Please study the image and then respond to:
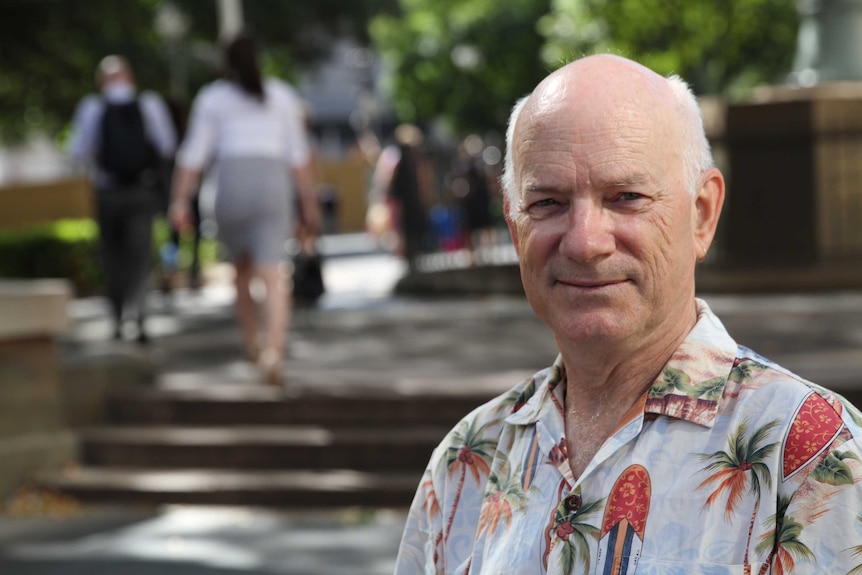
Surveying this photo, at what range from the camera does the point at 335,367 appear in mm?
9180

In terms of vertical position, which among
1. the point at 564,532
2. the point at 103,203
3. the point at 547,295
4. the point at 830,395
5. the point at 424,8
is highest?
the point at 424,8

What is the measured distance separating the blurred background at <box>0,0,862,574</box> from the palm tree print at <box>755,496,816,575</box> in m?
0.87

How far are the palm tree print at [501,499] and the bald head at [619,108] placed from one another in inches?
20.7

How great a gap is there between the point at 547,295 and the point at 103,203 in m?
8.24

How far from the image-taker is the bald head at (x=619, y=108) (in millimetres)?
2084

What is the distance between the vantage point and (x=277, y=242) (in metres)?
8.20

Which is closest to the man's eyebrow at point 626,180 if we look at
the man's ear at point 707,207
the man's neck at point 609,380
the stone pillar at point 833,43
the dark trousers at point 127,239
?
the man's ear at point 707,207

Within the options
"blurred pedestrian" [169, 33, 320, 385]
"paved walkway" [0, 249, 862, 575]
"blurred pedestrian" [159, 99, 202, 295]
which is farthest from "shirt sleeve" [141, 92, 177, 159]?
"blurred pedestrian" [169, 33, 320, 385]

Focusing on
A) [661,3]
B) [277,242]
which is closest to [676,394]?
[277,242]

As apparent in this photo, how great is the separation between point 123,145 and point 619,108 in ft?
27.1

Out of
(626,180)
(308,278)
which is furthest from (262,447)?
(626,180)

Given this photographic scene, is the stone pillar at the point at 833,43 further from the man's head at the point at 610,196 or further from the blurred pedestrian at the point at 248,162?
the man's head at the point at 610,196

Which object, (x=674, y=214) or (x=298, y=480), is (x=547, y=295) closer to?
(x=674, y=214)

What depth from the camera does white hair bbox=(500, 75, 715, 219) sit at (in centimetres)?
214
